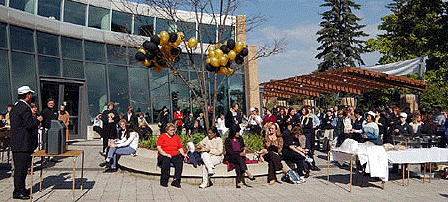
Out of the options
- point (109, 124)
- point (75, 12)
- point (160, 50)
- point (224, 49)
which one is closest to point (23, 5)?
point (75, 12)

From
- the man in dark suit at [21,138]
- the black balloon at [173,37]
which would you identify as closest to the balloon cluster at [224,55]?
the black balloon at [173,37]

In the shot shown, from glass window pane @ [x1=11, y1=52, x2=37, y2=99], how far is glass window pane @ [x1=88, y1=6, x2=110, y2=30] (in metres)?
3.89

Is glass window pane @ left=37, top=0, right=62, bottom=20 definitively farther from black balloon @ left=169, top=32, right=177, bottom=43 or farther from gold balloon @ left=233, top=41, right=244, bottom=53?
gold balloon @ left=233, top=41, right=244, bottom=53

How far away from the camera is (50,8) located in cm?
1820

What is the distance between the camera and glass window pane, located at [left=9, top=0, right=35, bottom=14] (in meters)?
16.5

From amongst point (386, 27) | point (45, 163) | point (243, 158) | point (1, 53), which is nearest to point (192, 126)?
point (45, 163)

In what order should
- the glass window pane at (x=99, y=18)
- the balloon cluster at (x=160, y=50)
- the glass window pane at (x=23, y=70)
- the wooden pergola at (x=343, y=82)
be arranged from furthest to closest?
1. the glass window pane at (x=99, y=18)
2. the glass window pane at (x=23, y=70)
3. the wooden pergola at (x=343, y=82)
4. the balloon cluster at (x=160, y=50)

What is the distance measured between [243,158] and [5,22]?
1242 cm

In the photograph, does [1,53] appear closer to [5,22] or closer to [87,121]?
[5,22]

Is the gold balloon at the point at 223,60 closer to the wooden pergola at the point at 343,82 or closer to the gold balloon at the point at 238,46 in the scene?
the gold balloon at the point at 238,46

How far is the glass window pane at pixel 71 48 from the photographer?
60.8ft

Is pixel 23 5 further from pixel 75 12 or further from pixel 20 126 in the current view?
pixel 20 126

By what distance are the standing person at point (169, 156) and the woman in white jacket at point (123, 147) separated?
149 centimetres

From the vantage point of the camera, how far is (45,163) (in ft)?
36.9
